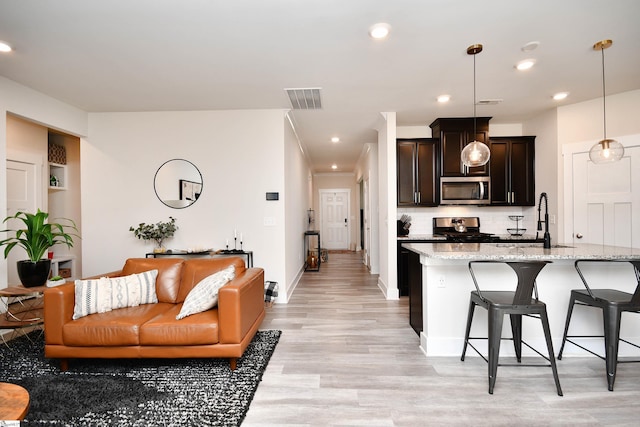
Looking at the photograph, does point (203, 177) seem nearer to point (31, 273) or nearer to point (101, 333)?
point (31, 273)

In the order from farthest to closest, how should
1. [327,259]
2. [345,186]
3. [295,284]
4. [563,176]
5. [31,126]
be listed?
[345,186], [327,259], [295,284], [31,126], [563,176]

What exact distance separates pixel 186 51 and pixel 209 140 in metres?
1.77

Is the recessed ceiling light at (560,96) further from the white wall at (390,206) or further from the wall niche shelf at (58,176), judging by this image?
the wall niche shelf at (58,176)

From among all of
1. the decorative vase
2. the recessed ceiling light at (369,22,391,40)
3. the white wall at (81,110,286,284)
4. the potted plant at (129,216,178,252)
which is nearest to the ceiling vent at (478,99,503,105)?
the recessed ceiling light at (369,22,391,40)

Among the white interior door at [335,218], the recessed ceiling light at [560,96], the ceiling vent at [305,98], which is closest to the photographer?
the ceiling vent at [305,98]

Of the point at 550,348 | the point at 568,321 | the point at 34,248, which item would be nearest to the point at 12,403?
the point at 34,248

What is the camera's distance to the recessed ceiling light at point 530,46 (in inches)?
111

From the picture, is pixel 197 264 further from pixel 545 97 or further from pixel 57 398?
pixel 545 97

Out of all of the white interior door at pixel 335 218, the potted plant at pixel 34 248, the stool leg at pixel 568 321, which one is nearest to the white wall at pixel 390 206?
the stool leg at pixel 568 321

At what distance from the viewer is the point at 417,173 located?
200 inches

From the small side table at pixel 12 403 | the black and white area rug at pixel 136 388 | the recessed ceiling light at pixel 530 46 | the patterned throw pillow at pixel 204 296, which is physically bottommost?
the black and white area rug at pixel 136 388

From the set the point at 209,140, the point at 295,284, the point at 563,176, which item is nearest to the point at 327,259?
the point at 295,284

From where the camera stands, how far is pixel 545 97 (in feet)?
13.8

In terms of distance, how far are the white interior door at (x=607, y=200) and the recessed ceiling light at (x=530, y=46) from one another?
2.26 m
